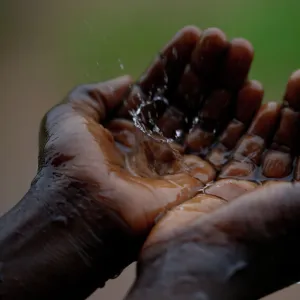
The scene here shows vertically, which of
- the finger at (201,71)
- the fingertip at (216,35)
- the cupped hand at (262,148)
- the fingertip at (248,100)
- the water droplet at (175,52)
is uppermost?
the fingertip at (216,35)

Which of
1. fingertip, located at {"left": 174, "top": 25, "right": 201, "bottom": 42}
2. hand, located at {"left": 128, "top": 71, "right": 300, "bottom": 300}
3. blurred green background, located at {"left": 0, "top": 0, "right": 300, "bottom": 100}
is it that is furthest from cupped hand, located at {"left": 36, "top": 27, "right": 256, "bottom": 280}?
blurred green background, located at {"left": 0, "top": 0, "right": 300, "bottom": 100}

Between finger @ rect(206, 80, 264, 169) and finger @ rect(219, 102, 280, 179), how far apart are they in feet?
0.07

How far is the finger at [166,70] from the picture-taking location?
44.4 inches

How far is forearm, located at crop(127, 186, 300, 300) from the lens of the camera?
0.73 meters

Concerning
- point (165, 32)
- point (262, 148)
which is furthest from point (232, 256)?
point (165, 32)

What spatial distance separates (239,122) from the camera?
1.12 meters

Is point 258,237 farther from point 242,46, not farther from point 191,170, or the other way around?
point 242,46

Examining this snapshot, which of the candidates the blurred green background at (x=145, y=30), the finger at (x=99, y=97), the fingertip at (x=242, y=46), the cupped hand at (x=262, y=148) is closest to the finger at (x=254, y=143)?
the cupped hand at (x=262, y=148)

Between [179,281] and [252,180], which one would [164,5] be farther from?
[179,281]

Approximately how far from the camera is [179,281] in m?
0.73

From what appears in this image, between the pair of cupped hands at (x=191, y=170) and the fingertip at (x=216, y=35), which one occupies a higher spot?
the fingertip at (x=216, y=35)

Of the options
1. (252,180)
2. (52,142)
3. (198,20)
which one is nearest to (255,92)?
(252,180)

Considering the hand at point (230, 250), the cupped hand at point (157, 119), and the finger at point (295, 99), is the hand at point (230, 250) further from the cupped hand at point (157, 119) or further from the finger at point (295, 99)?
the finger at point (295, 99)

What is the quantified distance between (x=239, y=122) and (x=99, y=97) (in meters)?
0.28
